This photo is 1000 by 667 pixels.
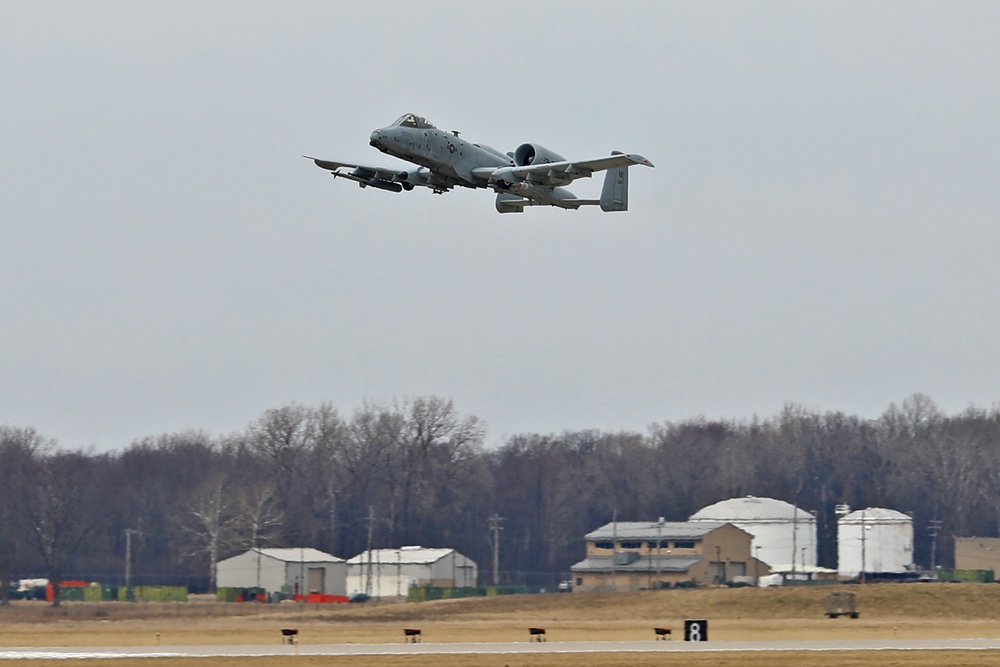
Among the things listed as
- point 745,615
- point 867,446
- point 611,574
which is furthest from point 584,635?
point 867,446

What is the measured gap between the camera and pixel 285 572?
108 metres

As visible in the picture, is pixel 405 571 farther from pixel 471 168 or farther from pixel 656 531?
pixel 471 168

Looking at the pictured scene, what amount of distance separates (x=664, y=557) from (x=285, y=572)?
1150 inches

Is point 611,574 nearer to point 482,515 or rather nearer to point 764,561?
point 764,561

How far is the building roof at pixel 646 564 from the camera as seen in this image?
113250 millimetres

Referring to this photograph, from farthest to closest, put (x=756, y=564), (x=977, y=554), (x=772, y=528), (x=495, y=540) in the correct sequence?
(x=495, y=540) → (x=772, y=528) → (x=977, y=554) → (x=756, y=564)

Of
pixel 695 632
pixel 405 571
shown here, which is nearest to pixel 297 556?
pixel 405 571

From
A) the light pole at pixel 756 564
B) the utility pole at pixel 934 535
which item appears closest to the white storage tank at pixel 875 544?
the light pole at pixel 756 564

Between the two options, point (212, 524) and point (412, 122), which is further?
point (212, 524)

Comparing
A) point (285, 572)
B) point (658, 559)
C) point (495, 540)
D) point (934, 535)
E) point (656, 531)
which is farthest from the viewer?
point (934, 535)

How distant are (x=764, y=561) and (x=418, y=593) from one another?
3427cm

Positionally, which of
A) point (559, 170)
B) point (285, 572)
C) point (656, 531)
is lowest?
point (285, 572)

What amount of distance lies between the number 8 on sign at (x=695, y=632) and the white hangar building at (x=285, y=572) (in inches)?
2103

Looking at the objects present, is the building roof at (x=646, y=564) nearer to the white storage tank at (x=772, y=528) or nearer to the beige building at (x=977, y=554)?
the white storage tank at (x=772, y=528)
